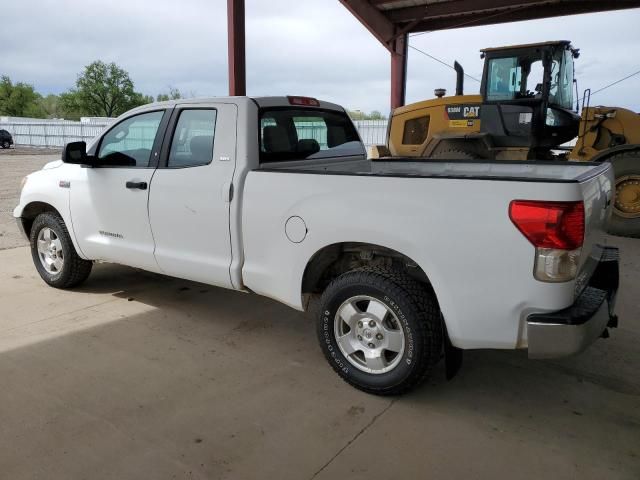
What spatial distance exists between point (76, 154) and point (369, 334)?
301cm

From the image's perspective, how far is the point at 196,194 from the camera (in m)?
3.77

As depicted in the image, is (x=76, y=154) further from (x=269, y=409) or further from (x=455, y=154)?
(x=455, y=154)

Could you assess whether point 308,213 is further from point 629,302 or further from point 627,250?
point 627,250

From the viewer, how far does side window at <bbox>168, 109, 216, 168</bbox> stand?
3809 millimetres

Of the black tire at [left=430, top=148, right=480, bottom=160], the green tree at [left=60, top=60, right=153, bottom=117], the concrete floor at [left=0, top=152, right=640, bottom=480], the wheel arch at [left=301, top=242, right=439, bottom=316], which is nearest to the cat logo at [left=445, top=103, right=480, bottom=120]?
the black tire at [left=430, top=148, right=480, bottom=160]

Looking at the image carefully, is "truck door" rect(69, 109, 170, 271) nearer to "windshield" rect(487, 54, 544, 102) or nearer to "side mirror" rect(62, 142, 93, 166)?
"side mirror" rect(62, 142, 93, 166)

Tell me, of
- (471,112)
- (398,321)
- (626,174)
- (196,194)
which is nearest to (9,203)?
(196,194)

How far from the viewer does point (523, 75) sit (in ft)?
28.0

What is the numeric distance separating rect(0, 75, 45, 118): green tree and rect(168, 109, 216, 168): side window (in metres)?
92.3

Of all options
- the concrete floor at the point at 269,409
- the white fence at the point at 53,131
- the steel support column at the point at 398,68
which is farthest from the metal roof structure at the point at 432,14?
the white fence at the point at 53,131

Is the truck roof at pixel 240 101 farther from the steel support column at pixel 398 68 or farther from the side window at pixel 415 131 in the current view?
the steel support column at pixel 398 68

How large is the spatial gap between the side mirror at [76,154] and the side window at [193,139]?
3.07ft

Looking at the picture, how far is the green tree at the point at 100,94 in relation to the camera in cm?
7750

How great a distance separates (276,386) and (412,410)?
2.87 feet
